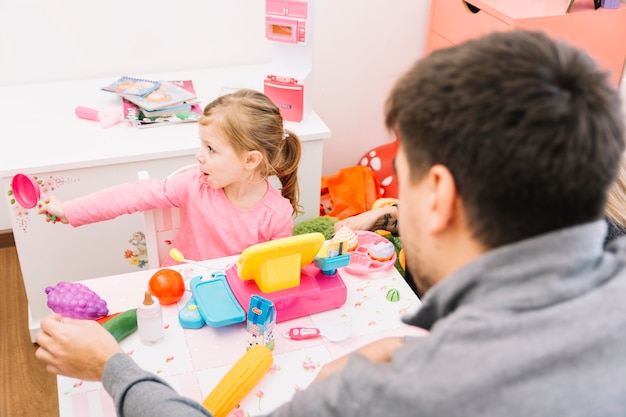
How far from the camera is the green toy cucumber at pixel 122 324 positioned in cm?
119

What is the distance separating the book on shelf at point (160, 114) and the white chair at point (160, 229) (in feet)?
1.64

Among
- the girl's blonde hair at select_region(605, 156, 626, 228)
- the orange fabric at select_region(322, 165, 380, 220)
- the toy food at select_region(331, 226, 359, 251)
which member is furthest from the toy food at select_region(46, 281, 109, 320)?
the orange fabric at select_region(322, 165, 380, 220)

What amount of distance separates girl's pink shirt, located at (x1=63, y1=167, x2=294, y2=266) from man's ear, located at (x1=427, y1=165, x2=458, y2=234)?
0.95 meters

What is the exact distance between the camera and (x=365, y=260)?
1.45 metres

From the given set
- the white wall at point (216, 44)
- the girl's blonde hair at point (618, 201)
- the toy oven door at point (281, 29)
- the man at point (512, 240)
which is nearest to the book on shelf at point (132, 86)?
the white wall at point (216, 44)

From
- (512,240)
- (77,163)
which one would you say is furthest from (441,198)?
(77,163)

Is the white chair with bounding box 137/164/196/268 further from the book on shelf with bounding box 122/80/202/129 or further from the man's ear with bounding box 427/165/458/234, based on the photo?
the man's ear with bounding box 427/165/458/234

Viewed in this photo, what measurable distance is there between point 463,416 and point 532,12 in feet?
6.09

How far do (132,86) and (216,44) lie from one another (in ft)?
1.30

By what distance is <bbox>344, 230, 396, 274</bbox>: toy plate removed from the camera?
4.69ft

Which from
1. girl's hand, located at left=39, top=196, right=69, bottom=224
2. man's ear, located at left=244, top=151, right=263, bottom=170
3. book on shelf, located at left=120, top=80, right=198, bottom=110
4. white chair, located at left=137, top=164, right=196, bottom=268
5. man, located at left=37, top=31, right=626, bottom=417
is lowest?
white chair, located at left=137, top=164, right=196, bottom=268

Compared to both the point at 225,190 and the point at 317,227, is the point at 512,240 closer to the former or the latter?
the point at 225,190

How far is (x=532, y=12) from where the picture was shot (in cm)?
219

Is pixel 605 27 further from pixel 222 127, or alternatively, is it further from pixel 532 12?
pixel 222 127
